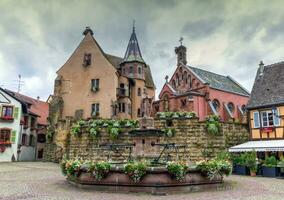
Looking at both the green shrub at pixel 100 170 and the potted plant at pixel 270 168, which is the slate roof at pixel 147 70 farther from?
the green shrub at pixel 100 170

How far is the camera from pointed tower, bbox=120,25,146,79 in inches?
1608

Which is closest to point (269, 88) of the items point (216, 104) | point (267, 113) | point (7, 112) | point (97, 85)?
point (267, 113)

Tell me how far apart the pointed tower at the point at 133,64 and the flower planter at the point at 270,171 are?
24003mm

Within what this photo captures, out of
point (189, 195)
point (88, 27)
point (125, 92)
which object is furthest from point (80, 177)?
point (88, 27)

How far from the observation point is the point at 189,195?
1127 centimetres

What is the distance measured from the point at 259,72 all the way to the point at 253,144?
8.86 meters

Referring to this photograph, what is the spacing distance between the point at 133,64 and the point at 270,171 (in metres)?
25.5

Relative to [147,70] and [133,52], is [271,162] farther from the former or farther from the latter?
[147,70]

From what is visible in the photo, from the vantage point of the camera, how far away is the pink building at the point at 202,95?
38219mm

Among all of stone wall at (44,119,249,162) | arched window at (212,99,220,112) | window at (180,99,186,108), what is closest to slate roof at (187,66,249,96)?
arched window at (212,99,220,112)

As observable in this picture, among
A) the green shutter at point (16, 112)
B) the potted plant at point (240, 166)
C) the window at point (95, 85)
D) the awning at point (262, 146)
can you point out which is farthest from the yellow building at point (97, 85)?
the potted plant at point (240, 166)

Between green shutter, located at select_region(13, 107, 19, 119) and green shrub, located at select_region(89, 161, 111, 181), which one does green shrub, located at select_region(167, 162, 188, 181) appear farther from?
green shutter, located at select_region(13, 107, 19, 119)

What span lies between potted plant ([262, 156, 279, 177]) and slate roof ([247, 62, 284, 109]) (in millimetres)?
6656

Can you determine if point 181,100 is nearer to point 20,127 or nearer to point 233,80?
point 233,80
